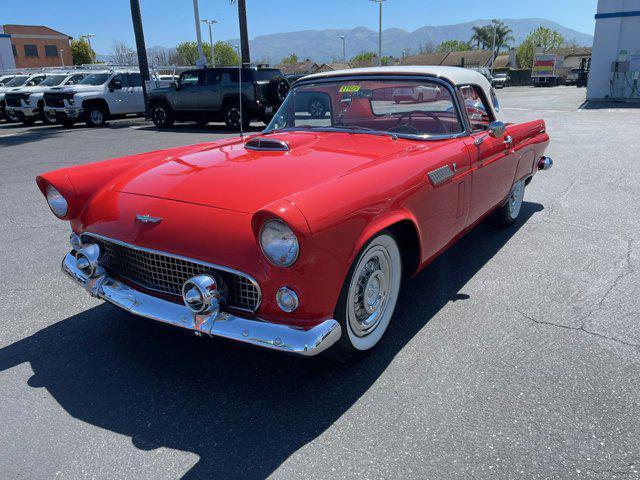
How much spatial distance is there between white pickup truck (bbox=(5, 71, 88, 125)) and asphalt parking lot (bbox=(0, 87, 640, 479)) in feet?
49.8

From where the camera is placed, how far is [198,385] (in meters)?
2.63

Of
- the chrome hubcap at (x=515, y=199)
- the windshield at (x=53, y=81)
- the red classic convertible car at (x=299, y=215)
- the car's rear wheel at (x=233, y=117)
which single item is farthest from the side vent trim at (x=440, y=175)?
the windshield at (x=53, y=81)

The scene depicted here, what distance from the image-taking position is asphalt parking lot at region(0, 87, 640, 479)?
2.12 meters

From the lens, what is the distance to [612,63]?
22641 millimetres

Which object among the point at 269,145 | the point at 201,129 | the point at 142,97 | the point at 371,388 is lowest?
the point at 201,129

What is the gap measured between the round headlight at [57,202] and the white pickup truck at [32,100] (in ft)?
51.2

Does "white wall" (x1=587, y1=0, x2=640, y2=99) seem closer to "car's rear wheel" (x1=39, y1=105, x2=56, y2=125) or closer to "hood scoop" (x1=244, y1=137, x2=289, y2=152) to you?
"car's rear wheel" (x1=39, y1=105, x2=56, y2=125)

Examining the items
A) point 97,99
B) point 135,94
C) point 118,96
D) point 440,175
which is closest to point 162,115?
point 97,99

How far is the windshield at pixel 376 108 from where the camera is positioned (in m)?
3.65

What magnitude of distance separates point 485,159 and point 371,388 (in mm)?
1986

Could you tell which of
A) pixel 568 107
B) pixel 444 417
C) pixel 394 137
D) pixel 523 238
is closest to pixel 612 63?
pixel 568 107

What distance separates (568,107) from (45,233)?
19531 millimetres

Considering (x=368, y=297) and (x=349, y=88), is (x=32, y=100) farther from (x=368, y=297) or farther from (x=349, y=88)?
(x=368, y=297)

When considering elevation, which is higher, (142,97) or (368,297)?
(142,97)
